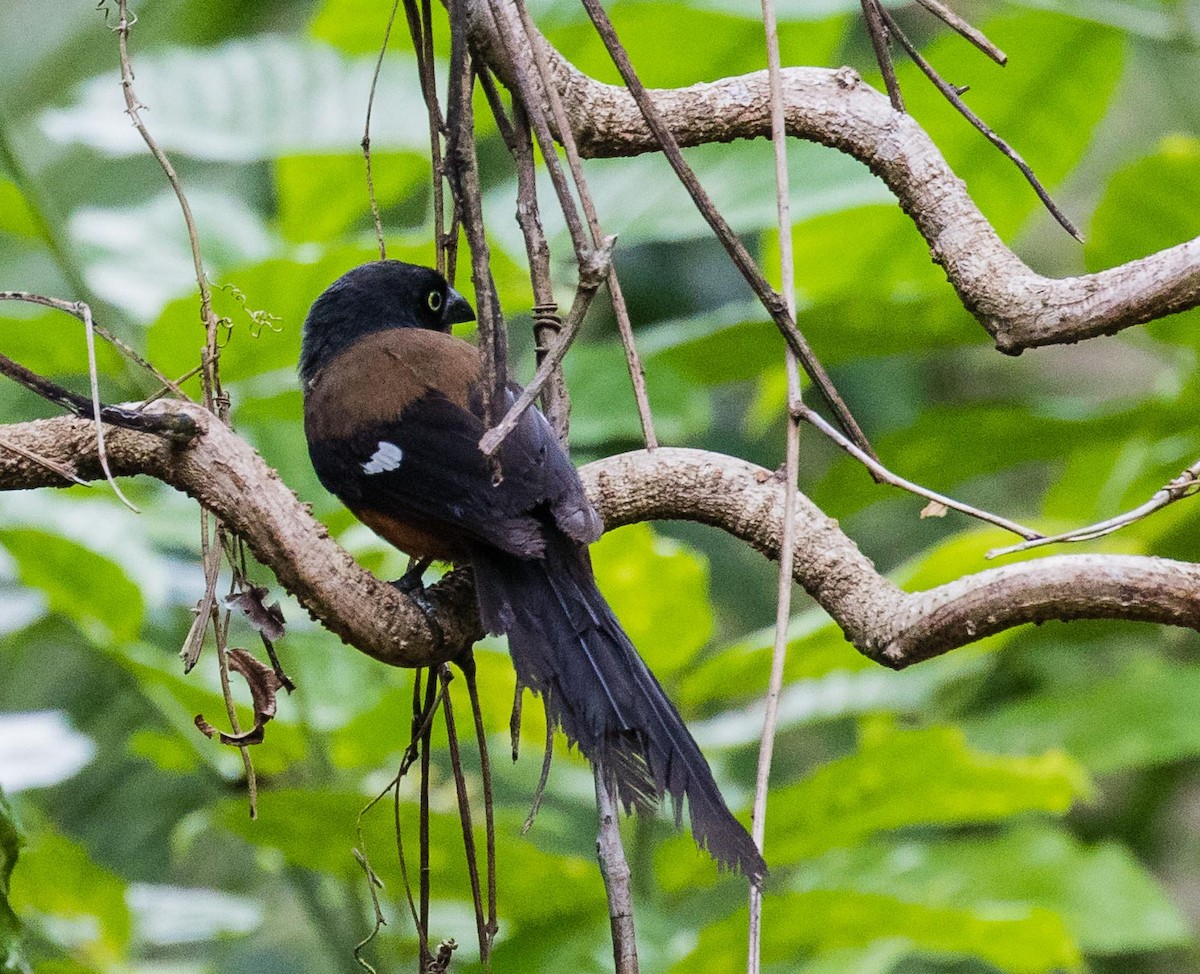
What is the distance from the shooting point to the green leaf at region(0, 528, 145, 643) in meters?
2.34

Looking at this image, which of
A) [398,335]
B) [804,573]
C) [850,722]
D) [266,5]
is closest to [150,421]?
[804,573]

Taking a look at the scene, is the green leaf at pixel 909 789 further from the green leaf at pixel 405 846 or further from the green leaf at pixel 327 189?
the green leaf at pixel 327 189

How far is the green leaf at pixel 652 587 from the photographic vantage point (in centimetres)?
237

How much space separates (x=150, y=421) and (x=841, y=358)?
2009mm

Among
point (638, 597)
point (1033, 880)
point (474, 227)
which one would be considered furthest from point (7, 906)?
point (1033, 880)

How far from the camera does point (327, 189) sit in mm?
3049

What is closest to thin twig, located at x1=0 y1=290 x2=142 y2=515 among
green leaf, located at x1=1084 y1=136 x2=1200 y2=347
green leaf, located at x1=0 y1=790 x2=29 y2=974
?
green leaf, located at x1=0 y1=790 x2=29 y2=974

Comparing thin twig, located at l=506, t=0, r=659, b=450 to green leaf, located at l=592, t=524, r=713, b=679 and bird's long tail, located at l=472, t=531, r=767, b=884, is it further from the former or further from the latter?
green leaf, located at l=592, t=524, r=713, b=679

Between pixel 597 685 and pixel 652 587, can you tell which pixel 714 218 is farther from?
pixel 652 587

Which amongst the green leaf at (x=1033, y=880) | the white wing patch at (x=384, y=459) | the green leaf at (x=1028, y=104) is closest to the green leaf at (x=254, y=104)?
the white wing patch at (x=384, y=459)

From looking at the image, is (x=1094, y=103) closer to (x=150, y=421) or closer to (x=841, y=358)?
(x=841, y=358)

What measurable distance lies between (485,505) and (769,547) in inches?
15.3

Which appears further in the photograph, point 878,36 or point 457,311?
point 457,311

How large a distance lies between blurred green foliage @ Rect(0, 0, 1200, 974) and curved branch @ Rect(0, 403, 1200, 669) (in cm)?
54
